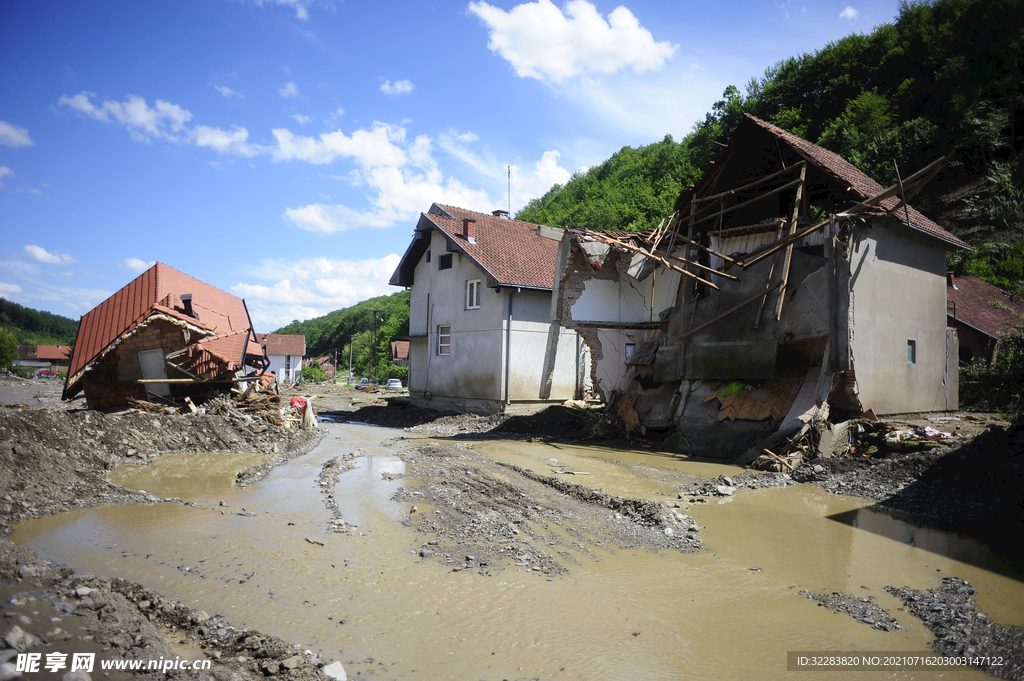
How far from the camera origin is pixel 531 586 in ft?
16.3

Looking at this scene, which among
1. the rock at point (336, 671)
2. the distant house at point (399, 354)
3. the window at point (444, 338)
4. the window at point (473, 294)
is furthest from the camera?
the distant house at point (399, 354)

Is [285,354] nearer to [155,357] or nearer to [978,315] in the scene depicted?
[155,357]

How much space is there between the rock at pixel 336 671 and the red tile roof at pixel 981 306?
80.0 ft

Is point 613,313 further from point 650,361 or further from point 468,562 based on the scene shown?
point 468,562

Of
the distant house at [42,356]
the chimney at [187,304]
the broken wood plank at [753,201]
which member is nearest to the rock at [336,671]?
the broken wood plank at [753,201]

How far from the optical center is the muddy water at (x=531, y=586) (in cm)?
392

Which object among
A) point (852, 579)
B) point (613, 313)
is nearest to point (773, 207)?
point (613, 313)

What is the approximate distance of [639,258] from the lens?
1753 centimetres

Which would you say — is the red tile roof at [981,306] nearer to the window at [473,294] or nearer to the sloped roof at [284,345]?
the window at [473,294]

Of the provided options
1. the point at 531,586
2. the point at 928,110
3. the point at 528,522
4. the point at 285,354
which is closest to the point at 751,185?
the point at 528,522

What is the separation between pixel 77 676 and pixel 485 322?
17875mm

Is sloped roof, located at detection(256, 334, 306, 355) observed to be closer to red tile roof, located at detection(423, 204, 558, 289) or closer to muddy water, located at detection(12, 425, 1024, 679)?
red tile roof, located at detection(423, 204, 558, 289)

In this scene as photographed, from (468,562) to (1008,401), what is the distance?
16.8 m

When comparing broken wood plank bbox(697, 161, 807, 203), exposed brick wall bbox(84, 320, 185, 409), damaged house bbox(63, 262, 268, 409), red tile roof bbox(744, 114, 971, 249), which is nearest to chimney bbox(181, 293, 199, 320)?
damaged house bbox(63, 262, 268, 409)
